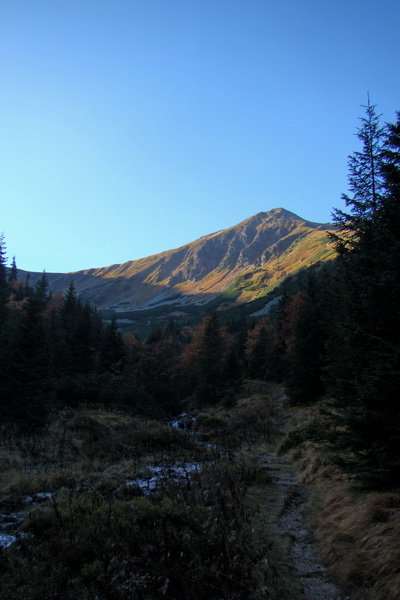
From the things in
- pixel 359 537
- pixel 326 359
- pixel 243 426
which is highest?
pixel 326 359

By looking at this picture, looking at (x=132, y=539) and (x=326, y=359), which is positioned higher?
(x=326, y=359)

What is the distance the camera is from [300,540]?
6.63m

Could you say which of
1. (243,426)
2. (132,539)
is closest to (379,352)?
(132,539)

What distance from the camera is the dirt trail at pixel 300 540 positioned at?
489cm

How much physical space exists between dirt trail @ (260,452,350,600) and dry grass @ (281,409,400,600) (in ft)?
0.55

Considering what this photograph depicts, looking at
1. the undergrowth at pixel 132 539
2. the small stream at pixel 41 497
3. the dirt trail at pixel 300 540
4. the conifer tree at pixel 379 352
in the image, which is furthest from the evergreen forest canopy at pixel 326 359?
the small stream at pixel 41 497

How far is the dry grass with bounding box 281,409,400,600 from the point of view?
180 inches

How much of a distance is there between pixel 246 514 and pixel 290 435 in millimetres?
8954

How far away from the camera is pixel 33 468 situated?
11.4 metres

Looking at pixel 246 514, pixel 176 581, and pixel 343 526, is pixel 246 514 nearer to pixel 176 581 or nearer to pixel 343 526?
pixel 343 526

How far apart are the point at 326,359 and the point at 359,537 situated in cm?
818

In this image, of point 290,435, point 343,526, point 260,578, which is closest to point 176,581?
point 260,578

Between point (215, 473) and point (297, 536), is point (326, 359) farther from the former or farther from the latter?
point (297, 536)

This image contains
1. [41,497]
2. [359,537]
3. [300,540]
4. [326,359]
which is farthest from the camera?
[326,359]
